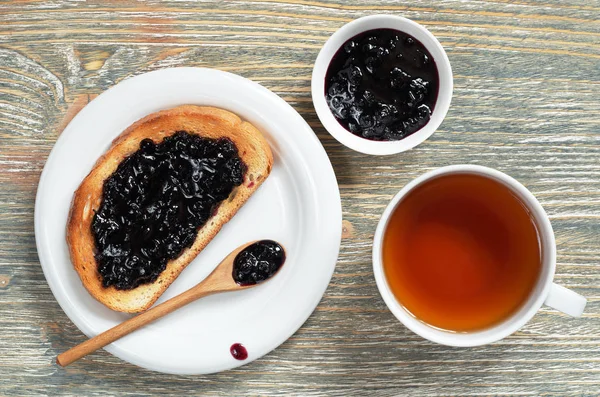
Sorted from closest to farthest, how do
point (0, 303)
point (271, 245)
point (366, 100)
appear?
point (366, 100), point (271, 245), point (0, 303)

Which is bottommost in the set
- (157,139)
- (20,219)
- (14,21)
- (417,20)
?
(20,219)

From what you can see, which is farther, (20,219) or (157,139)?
(20,219)

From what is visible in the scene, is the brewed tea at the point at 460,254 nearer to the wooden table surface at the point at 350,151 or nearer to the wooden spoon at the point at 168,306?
the wooden table surface at the point at 350,151

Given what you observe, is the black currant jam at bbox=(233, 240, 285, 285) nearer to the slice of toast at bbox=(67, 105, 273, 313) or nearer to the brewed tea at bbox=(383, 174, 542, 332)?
the slice of toast at bbox=(67, 105, 273, 313)

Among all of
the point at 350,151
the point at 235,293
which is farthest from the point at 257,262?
the point at 350,151

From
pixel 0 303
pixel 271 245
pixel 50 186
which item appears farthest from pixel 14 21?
pixel 271 245

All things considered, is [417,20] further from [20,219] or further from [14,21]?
[20,219]

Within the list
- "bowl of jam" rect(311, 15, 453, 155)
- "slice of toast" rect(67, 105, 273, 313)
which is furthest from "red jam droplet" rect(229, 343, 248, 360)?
"bowl of jam" rect(311, 15, 453, 155)
